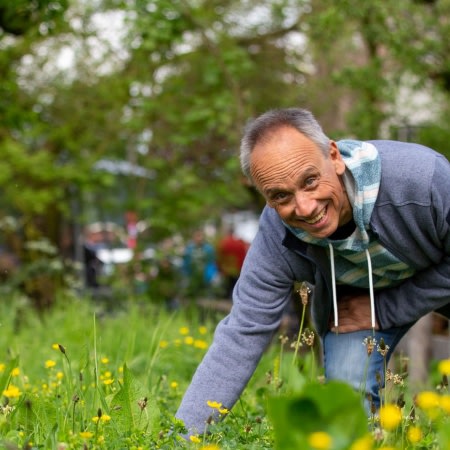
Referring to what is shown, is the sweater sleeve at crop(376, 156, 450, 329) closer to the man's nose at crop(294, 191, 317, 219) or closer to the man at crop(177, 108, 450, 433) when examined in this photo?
the man at crop(177, 108, 450, 433)

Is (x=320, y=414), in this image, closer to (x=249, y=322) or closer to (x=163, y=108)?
(x=249, y=322)

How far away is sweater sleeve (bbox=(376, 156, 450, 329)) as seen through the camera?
9.37 ft

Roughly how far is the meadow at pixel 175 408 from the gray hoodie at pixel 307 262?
0.09 m

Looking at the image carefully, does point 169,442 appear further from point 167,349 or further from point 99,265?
point 99,265

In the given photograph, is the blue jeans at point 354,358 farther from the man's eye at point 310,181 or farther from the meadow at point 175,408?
the man's eye at point 310,181

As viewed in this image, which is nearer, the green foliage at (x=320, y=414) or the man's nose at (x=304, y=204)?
the green foliage at (x=320, y=414)

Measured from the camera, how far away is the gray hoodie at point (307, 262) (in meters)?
2.77

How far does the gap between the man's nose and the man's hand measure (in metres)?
0.76

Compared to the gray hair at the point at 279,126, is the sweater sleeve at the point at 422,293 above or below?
below

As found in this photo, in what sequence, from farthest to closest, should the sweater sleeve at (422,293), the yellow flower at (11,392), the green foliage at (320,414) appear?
the sweater sleeve at (422,293) → the yellow flower at (11,392) → the green foliage at (320,414)

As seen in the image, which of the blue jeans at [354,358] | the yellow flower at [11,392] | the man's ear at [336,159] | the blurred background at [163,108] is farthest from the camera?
the blurred background at [163,108]

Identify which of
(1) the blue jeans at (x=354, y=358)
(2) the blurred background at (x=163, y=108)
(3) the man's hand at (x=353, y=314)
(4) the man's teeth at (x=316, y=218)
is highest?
(4) the man's teeth at (x=316, y=218)

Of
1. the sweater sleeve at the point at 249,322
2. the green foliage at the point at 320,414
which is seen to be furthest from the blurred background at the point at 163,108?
the green foliage at the point at 320,414

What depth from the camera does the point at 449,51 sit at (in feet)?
23.0
